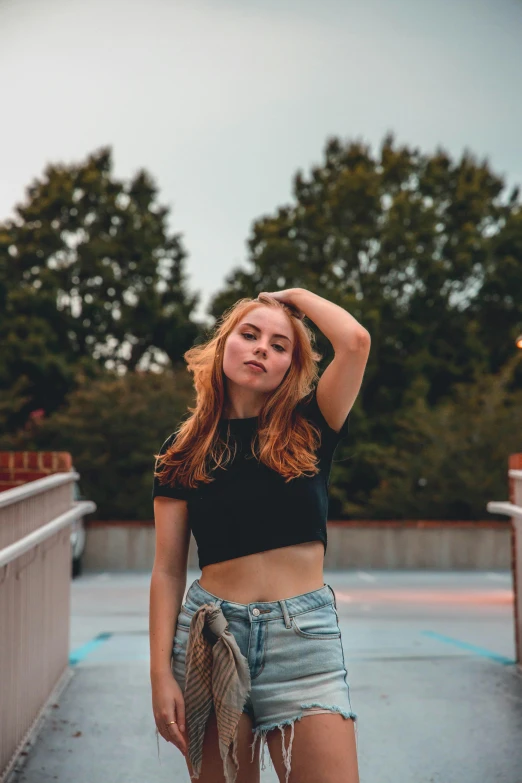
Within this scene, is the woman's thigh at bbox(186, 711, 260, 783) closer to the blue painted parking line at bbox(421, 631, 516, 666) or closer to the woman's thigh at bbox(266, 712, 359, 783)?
the woman's thigh at bbox(266, 712, 359, 783)

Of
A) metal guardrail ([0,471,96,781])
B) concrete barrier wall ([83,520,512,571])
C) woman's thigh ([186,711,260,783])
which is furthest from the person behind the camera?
concrete barrier wall ([83,520,512,571])

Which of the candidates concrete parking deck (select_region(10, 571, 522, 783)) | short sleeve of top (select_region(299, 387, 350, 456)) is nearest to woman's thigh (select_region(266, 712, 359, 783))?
short sleeve of top (select_region(299, 387, 350, 456))

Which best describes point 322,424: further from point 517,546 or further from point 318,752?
point 517,546

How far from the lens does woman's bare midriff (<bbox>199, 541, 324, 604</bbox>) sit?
264 cm

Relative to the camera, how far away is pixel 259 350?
2842 mm

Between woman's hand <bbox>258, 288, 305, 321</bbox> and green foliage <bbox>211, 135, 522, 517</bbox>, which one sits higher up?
green foliage <bbox>211, 135, 522, 517</bbox>

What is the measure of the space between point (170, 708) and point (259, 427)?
0.75m

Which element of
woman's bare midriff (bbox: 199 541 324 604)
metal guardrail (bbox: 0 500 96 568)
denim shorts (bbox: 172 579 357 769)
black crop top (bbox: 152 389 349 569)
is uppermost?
black crop top (bbox: 152 389 349 569)

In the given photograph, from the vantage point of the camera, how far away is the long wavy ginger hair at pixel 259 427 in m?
2.75

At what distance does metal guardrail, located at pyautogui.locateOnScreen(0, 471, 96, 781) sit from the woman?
135 centimetres

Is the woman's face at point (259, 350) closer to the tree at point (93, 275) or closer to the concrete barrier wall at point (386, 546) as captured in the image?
the concrete barrier wall at point (386, 546)

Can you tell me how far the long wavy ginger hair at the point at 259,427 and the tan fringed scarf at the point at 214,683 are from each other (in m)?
0.38

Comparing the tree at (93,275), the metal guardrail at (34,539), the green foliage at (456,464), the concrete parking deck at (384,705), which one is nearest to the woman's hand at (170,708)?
the metal guardrail at (34,539)

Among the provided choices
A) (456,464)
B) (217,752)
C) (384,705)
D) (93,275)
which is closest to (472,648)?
(384,705)
